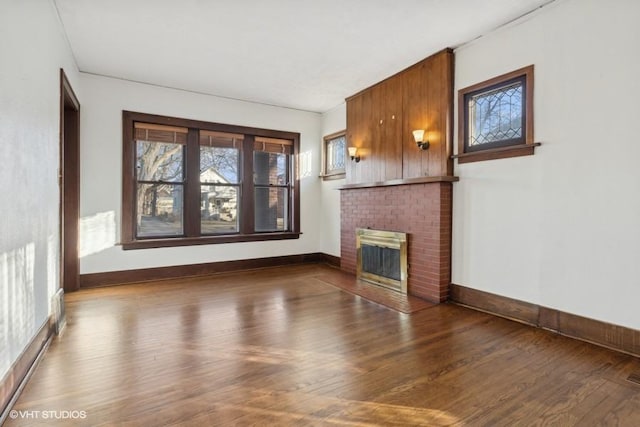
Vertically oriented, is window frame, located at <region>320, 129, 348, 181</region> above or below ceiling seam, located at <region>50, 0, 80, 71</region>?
below

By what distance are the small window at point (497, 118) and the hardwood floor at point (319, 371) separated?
1.72 meters

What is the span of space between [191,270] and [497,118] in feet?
15.4

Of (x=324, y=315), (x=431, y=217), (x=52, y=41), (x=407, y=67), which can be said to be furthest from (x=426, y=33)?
(x=52, y=41)

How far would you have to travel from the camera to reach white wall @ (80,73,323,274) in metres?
4.57

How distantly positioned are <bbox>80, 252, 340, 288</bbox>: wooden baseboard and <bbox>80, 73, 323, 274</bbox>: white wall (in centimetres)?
8

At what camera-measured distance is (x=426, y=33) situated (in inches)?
139

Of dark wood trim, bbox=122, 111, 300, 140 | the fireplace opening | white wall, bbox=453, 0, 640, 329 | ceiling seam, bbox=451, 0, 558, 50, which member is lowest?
the fireplace opening

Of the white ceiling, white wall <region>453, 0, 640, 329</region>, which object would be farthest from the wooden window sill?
white wall <region>453, 0, 640, 329</region>

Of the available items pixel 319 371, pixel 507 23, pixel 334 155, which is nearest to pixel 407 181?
pixel 507 23

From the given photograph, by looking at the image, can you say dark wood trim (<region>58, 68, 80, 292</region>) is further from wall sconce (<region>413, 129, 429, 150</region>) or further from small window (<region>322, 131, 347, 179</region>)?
wall sconce (<region>413, 129, 429, 150</region>)

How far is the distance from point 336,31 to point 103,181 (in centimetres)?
371

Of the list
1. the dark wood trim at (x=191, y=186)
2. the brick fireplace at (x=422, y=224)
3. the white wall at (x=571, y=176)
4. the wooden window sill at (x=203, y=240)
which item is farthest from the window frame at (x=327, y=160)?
the white wall at (x=571, y=176)

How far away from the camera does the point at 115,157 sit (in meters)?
4.73

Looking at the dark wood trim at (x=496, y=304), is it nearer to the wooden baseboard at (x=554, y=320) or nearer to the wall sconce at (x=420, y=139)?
the wooden baseboard at (x=554, y=320)
